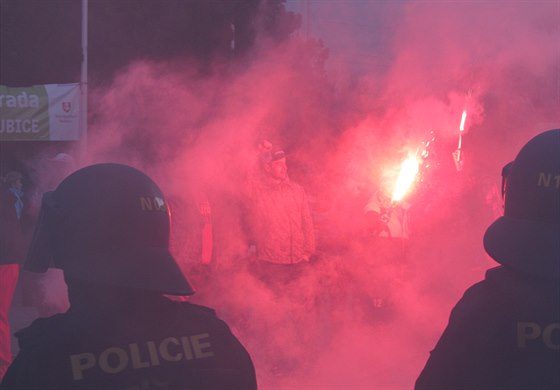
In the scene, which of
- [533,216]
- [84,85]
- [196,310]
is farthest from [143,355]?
[84,85]

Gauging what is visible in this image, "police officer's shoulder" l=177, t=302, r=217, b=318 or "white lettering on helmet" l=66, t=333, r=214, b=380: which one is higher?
"police officer's shoulder" l=177, t=302, r=217, b=318

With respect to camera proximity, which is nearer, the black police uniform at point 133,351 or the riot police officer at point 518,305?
the black police uniform at point 133,351

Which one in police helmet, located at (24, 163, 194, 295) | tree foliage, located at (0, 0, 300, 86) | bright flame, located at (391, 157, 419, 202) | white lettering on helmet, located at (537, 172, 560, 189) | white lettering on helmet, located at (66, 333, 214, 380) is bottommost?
bright flame, located at (391, 157, 419, 202)

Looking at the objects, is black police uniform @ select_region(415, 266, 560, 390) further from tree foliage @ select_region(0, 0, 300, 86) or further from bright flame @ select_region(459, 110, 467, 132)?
tree foliage @ select_region(0, 0, 300, 86)

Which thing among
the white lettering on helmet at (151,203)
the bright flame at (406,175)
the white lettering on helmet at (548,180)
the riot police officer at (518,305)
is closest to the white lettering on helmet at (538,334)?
the riot police officer at (518,305)

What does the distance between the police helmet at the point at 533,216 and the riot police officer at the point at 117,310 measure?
68cm

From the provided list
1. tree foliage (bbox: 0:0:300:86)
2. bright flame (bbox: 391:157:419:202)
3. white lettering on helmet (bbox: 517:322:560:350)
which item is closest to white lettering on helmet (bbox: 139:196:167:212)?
white lettering on helmet (bbox: 517:322:560:350)

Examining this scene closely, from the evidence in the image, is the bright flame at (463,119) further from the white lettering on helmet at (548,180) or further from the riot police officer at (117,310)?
the riot police officer at (117,310)

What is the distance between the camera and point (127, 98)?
845 centimetres

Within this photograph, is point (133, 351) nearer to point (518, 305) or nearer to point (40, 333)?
point (40, 333)

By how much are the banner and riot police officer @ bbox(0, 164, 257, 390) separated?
396 inches

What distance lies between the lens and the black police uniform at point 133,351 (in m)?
1.59

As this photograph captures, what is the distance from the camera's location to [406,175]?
8453 millimetres

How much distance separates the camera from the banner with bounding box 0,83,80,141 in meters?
11.7
